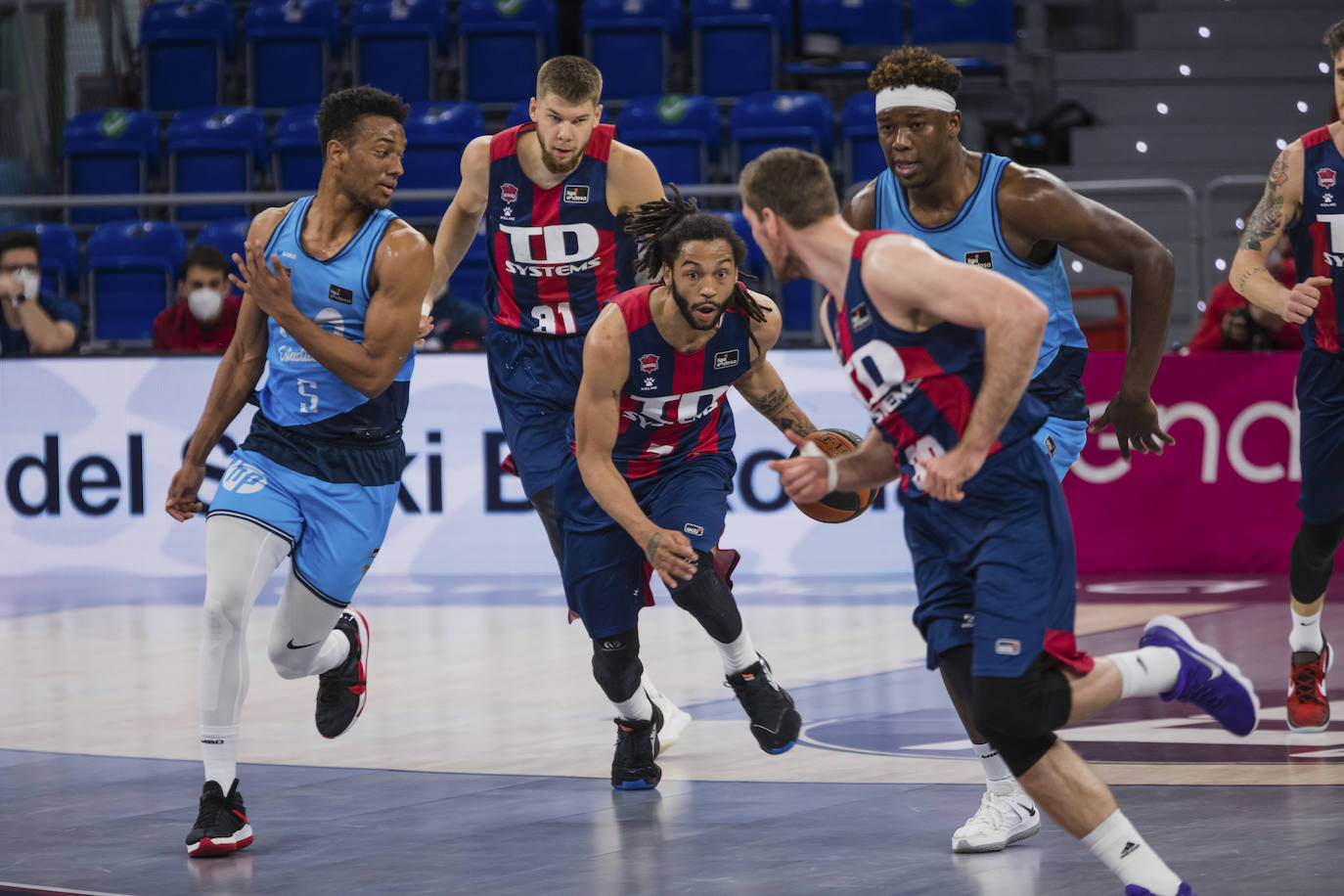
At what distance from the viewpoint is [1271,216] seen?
6.55 meters

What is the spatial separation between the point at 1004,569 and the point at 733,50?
10845 mm

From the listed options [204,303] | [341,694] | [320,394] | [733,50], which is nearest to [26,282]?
[204,303]

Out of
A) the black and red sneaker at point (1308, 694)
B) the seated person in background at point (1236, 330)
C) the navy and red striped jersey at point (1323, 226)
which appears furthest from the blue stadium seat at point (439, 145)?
the black and red sneaker at point (1308, 694)

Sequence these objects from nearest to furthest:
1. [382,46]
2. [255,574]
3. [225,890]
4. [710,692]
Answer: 1. [225,890]
2. [255,574]
3. [710,692]
4. [382,46]

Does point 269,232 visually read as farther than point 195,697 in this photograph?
No

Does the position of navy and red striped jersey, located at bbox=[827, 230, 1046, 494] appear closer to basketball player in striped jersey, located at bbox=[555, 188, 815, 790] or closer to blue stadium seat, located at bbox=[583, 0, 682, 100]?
basketball player in striped jersey, located at bbox=[555, 188, 815, 790]

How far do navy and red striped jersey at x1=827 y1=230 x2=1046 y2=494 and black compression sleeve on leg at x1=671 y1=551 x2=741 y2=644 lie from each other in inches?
57.1

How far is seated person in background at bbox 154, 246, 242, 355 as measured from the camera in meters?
11.2

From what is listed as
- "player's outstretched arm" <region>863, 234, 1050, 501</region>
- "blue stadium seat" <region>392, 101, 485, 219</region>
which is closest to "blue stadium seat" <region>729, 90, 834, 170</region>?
"blue stadium seat" <region>392, 101, 485, 219</region>

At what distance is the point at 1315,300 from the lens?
6.11 m

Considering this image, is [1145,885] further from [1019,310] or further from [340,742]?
[340,742]

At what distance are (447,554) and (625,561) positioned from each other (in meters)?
5.73

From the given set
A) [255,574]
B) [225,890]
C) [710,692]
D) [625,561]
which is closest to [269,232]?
[255,574]

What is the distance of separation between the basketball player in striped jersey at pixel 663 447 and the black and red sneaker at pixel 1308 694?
6.37ft
